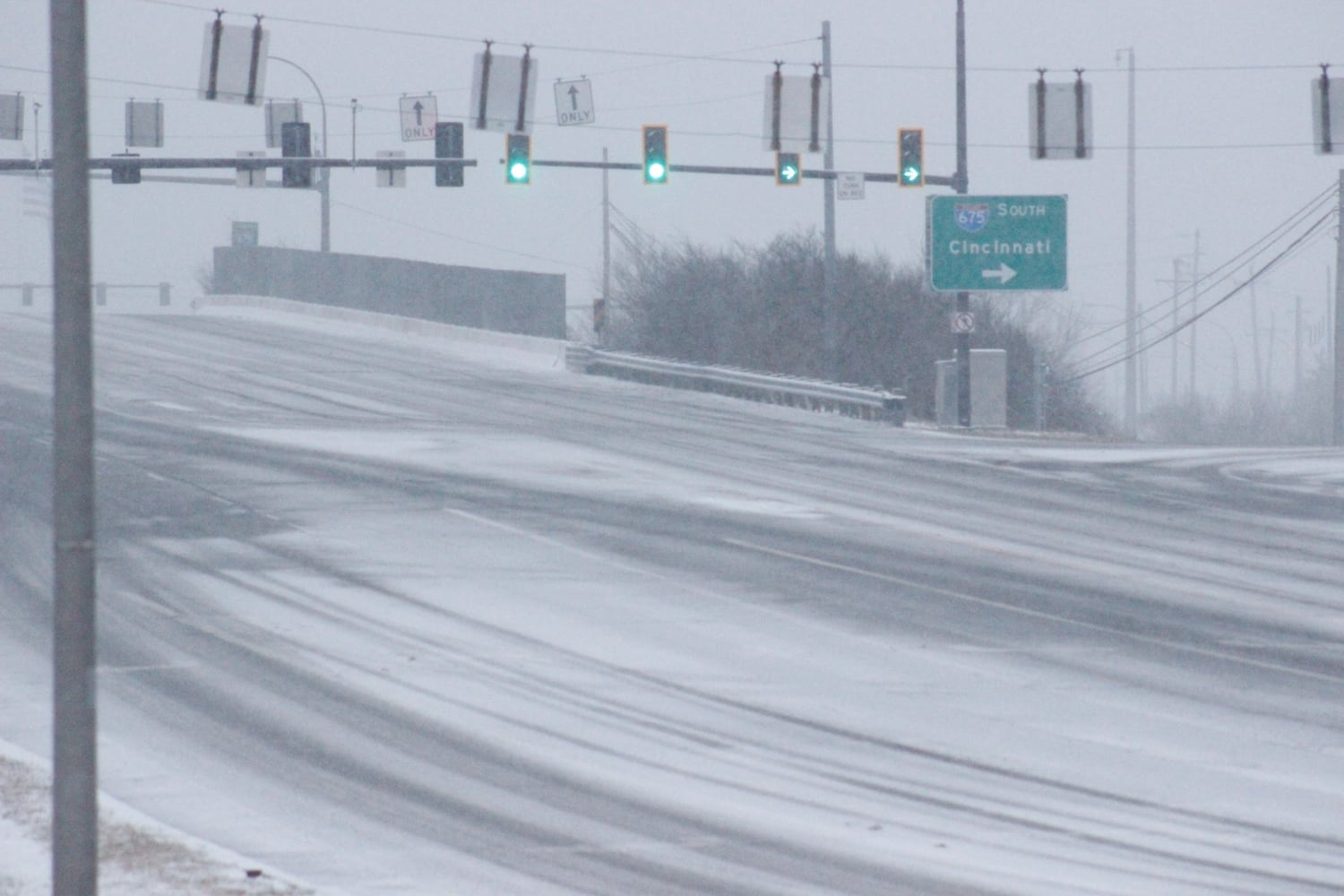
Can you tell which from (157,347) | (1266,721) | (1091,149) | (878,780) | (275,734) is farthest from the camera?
(157,347)

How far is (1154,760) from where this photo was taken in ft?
35.0

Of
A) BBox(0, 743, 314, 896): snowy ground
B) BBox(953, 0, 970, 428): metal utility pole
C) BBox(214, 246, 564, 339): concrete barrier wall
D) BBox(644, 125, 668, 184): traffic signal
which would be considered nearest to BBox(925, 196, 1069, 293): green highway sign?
BBox(953, 0, 970, 428): metal utility pole

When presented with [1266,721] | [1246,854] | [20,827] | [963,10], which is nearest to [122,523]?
[20,827]

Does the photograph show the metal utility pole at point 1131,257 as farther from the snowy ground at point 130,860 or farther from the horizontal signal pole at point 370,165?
the snowy ground at point 130,860

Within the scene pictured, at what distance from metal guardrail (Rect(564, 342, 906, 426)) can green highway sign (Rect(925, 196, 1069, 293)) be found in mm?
2745

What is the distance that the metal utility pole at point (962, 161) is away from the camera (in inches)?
1372

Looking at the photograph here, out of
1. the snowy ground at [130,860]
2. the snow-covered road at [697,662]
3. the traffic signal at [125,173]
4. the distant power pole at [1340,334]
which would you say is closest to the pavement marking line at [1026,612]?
the snow-covered road at [697,662]

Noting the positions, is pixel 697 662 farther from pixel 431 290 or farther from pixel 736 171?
pixel 431 290

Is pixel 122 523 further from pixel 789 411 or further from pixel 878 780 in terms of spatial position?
pixel 789 411

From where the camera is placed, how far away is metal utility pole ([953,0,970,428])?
34.8 metres

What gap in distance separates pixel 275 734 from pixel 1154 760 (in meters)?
5.39

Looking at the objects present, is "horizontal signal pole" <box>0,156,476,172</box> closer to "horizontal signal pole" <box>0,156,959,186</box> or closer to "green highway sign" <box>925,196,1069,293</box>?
"horizontal signal pole" <box>0,156,959,186</box>

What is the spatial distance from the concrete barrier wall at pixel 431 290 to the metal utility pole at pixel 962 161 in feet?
61.3

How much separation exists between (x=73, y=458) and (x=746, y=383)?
30668 mm
